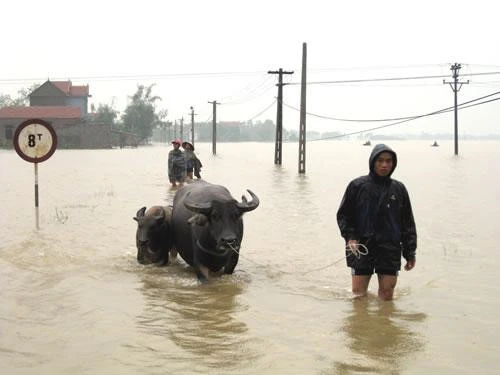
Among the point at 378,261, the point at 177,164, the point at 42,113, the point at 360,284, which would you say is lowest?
the point at 360,284

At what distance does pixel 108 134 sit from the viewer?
258ft

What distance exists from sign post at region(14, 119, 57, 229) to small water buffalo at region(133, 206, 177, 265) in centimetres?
337

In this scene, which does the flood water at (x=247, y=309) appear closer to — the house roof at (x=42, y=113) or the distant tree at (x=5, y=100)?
the house roof at (x=42, y=113)

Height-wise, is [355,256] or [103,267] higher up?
[355,256]

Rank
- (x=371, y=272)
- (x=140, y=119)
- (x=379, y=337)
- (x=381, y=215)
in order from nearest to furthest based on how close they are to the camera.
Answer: (x=379, y=337) → (x=381, y=215) → (x=371, y=272) → (x=140, y=119)

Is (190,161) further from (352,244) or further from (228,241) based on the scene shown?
(352,244)

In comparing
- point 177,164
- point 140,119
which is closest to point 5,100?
point 140,119

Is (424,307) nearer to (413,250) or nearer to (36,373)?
(413,250)

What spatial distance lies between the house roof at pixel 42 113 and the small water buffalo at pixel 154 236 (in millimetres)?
73497

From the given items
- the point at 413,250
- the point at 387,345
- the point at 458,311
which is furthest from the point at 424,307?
the point at 387,345

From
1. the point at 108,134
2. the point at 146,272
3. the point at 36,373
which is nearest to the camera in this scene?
the point at 36,373

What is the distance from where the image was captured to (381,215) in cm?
649

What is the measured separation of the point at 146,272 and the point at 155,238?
499mm

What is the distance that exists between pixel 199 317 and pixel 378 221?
2066 mm
